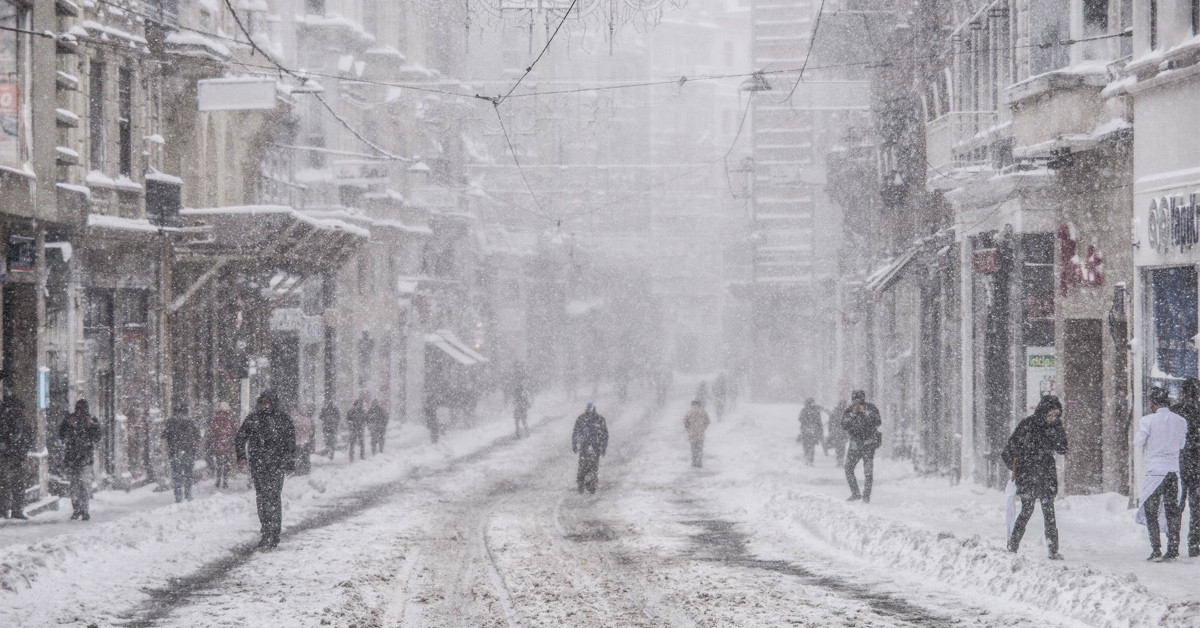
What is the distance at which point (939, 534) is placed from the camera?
1412 cm

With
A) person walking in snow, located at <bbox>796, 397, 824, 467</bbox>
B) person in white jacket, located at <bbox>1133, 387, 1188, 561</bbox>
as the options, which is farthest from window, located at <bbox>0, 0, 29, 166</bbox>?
person walking in snow, located at <bbox>796, 397, 824, 467</bbox>

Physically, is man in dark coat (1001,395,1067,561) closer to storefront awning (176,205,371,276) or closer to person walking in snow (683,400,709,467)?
person walking in snow (683,400,709,467)

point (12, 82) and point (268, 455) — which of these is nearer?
point (268, 455)

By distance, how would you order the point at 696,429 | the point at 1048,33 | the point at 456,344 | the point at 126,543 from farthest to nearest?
the point at 456,344 < the point at 696,429 < the point at 1048,33 < the point at 126,543

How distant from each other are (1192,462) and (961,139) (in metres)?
12.0

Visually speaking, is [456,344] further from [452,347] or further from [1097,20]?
[1097,20]

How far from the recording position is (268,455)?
1538cm

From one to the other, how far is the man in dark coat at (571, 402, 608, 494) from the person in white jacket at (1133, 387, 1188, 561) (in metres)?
11.2

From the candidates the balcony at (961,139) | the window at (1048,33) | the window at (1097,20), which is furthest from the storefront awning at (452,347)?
the window at (1097,20)

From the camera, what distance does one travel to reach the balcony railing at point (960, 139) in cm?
2312

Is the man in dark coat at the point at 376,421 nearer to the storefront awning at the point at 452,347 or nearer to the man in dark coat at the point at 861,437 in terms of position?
the storefront awning at the point at 452,347

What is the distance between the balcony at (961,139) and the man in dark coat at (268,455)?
1204cm

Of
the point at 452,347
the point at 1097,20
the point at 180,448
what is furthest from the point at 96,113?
the point at 452,347

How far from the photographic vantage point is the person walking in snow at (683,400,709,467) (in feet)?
96.7
